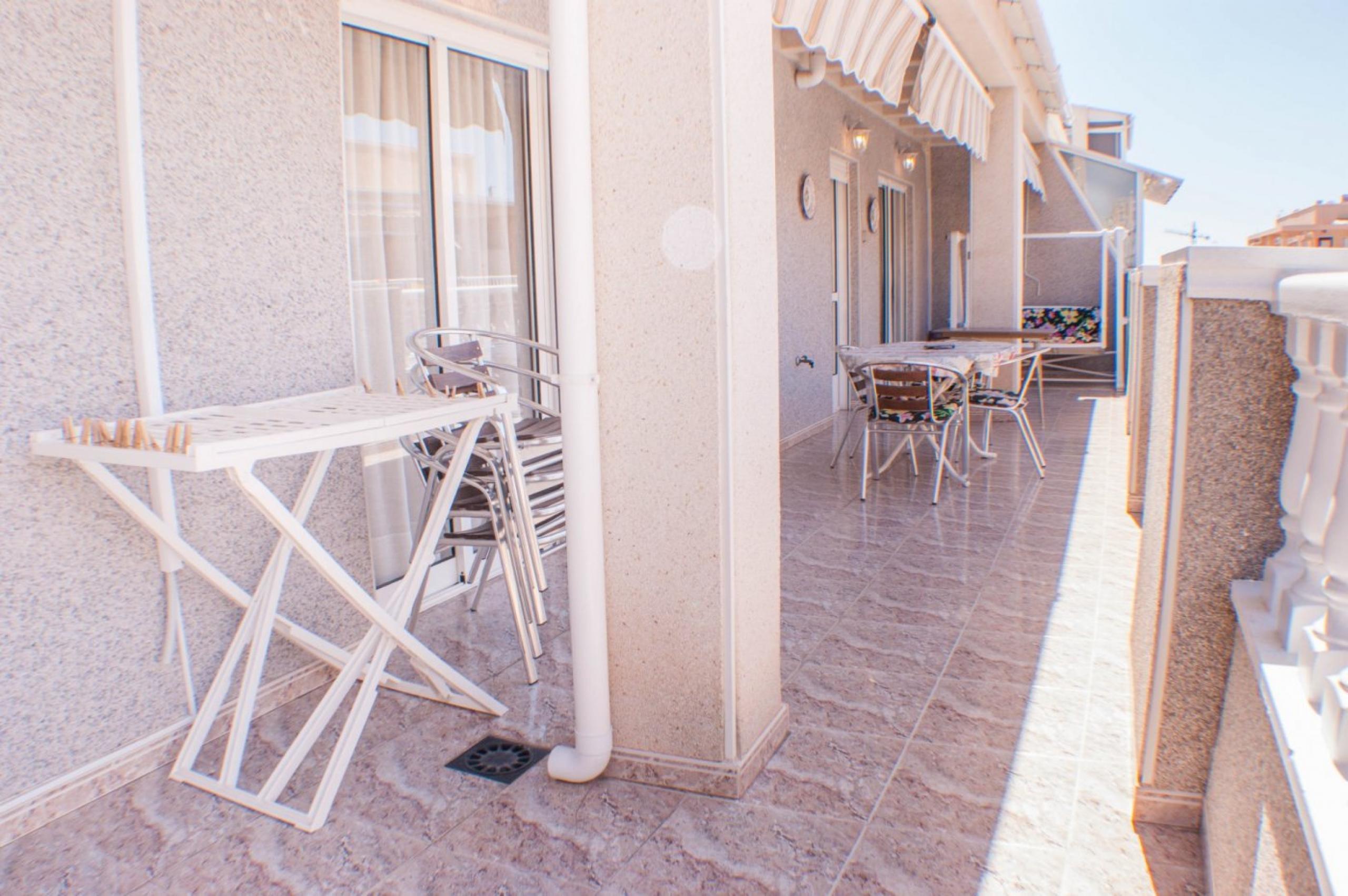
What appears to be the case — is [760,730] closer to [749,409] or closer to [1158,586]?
[749,409]

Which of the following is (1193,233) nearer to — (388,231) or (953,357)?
(953,357)

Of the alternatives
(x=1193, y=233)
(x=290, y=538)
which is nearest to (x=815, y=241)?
(x=290, y=538)

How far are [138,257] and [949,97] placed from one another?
6464mm

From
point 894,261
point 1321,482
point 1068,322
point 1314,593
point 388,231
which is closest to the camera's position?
point 1321,482

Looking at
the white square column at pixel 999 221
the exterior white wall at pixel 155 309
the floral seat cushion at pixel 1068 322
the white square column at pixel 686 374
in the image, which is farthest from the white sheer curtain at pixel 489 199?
the floral seat cushion at pixel 1068 322

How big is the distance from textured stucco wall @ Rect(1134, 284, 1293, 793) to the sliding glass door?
8.41ft

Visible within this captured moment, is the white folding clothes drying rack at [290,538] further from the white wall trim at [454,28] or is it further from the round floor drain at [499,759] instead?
the white wall trim at [454,28]

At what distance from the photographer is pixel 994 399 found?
19.9 ft

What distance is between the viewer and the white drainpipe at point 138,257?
2.23 m

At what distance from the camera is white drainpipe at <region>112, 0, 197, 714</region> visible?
2.23m

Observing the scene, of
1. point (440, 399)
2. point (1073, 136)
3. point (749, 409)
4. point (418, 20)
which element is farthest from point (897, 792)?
point (1073, 136)

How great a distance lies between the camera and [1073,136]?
19.4m

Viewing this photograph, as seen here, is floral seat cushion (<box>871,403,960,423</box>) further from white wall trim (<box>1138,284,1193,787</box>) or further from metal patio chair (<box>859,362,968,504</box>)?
white wall trim (<box>1138,284,1193,787</box>)

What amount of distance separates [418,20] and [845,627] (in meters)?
2.65
